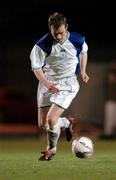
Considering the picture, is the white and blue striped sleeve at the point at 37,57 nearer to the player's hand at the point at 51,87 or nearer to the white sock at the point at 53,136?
the player's hand at the point at 51,87

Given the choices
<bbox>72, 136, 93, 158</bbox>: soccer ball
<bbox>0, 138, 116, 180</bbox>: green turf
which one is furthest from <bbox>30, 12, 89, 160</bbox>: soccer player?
<bbox>0, 138, 116, 180</bbox>: green turf

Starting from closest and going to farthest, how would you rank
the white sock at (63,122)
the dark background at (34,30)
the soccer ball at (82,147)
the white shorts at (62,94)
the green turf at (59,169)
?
the green turf at (59,169), the white shorts at (62,94), the soccer ball at (82,147), the white sock at (63,122), the dark background at (34,30)

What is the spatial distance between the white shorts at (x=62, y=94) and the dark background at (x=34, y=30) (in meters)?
12.6

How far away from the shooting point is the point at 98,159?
12.3 m

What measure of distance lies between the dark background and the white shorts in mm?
12644

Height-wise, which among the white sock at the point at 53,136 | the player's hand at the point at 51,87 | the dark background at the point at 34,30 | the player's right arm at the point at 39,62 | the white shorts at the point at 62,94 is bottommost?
the dark background at the point at 34,30

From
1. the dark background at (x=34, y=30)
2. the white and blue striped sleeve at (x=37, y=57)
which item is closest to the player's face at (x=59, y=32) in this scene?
the white and blue striped sleeve at (x=37, y=57)

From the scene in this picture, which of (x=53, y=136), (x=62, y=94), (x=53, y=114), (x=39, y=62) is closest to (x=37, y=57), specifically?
(x=39, y=62)

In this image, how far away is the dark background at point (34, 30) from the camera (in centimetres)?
2523

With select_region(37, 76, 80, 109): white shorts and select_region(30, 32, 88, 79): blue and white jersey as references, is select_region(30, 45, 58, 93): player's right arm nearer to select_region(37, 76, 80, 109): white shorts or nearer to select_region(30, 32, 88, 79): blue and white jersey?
select_region(30, 32, 88, 79): blue and white jersey

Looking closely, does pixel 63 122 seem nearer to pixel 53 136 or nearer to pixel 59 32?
pixel 53 136

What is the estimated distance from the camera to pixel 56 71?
469 inches

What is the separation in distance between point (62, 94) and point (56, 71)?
36 centimetres

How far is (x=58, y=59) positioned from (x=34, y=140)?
10.6 metres
